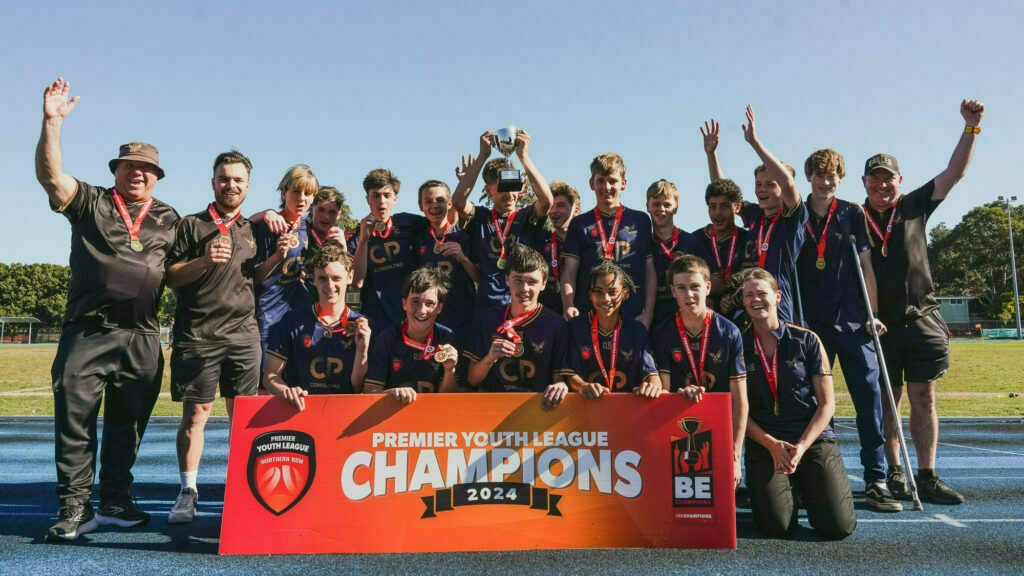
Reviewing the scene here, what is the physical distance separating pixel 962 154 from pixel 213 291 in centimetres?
624

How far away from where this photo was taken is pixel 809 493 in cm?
424

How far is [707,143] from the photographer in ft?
19.8

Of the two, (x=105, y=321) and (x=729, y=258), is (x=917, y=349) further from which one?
(x=105, y=321)

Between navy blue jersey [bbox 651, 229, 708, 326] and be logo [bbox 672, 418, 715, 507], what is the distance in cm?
152

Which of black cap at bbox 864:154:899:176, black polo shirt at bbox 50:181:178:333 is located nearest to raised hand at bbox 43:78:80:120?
black polo shirt at bbox 50:181:178:333

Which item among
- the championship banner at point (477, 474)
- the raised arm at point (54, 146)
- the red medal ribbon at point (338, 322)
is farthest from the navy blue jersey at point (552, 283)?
the raised arm at point (54, 146)

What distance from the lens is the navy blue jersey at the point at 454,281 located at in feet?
18.4

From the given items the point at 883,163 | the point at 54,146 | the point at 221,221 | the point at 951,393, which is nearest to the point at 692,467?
the point at 883,163

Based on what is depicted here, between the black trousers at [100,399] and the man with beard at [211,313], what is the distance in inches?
9.1

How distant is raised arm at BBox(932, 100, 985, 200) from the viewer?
5.17 metres

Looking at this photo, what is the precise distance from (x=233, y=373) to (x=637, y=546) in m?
3.26

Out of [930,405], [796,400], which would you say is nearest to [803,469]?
[796,400]

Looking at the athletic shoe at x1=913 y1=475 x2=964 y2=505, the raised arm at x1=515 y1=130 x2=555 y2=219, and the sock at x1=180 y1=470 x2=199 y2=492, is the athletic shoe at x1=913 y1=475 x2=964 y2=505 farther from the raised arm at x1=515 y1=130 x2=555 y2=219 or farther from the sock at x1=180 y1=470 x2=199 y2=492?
the sock at x1=180 y1=470 x2=199 y2=492

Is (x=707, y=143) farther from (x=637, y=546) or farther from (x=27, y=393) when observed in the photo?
(x=27, y=393)
